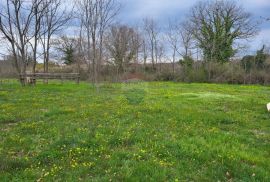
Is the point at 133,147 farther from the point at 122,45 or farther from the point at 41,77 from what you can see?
the point at 122,45

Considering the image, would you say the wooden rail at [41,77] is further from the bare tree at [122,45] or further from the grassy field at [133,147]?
the grassy field at [133,147]

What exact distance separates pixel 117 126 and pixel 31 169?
3.67m

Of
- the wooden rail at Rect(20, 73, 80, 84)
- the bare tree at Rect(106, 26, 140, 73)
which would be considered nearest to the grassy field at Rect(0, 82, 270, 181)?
the wooden rail at Rect(20, 73, 80, 84)

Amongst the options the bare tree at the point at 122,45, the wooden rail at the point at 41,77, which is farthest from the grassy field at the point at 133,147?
the bare tree at the point at 122,45

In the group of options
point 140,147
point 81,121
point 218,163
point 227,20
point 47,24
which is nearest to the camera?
point 218,163

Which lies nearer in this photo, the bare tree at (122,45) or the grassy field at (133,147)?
the grassy field at (133,147)

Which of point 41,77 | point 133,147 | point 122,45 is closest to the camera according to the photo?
point 133,147

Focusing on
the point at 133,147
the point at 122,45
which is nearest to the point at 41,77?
the point at 122,45

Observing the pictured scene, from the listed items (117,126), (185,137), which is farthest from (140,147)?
(117,126)

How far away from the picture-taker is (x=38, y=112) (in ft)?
38.5

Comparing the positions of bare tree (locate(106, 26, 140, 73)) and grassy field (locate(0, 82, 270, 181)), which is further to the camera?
bare tree (locate(106, 26, 140, 73))

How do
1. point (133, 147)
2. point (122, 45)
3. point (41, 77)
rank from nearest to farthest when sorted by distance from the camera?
point (133, 147)
point (41, 77)
point (122, 45)

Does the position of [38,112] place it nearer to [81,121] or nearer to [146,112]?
[81,121]

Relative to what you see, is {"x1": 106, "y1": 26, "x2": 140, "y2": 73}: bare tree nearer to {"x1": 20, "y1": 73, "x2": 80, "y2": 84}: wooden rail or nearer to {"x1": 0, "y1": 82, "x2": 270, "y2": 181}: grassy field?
{"x1": 20, "y1": 73, "x2": 80, "y2": 84}: wooden rail
